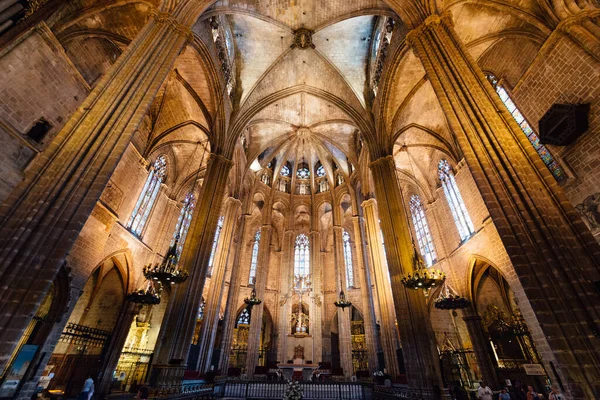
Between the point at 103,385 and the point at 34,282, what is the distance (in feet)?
37.7

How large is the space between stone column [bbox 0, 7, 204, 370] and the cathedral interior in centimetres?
3

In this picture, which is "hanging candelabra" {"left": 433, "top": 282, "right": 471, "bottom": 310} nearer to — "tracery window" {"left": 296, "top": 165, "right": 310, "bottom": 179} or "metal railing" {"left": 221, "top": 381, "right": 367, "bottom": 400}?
"metal railing" {"left": 221, "top": 381, "right": 367, "bottom": 400}

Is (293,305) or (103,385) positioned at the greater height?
(293,305)

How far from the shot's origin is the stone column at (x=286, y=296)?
689 inches

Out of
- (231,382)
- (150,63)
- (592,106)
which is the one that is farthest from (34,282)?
(592,106)

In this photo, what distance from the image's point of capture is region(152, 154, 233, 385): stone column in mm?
8609

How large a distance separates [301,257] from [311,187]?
6.16m

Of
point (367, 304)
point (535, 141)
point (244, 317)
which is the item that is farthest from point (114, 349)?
point (535, 141)

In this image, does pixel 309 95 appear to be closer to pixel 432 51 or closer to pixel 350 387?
pixel 432 51

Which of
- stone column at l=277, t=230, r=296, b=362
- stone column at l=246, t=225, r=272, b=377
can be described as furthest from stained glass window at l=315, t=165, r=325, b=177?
stone column at l=246, t=225, r=272, b=377

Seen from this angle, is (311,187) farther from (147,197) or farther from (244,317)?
(147,197)

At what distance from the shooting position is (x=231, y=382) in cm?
1152

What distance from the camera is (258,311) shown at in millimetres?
17266

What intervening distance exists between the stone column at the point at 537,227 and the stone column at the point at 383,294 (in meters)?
9.63
